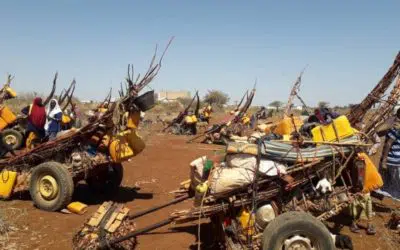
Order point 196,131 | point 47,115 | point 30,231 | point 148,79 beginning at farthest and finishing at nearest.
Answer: point 196,131 → point 47,115 → point 148,79 → point 30,231

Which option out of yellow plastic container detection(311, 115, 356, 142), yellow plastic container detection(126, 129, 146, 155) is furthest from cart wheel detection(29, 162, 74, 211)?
yellow plastic container detection(311, 115, 356, 142)

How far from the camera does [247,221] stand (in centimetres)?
492

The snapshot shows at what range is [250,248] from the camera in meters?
4.81

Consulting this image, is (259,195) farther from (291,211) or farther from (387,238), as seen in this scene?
(387,238)

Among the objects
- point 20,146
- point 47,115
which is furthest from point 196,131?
point 47,115

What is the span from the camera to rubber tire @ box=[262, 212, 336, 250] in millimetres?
4500

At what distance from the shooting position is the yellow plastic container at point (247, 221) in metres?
4.89

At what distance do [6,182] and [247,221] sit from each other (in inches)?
209

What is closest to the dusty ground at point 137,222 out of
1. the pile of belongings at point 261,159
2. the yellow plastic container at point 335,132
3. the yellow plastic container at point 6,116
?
the pile of belongings at point 261,159

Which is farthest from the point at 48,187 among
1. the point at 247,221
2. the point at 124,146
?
the point at 247,221

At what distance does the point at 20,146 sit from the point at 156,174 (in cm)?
585

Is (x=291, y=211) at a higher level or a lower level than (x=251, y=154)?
lower

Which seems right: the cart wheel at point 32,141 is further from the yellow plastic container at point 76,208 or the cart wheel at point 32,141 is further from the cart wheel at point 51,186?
the yellow plastic container at point 76,208

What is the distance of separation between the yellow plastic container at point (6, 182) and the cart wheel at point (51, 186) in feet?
1.90
